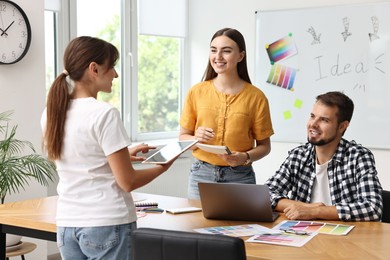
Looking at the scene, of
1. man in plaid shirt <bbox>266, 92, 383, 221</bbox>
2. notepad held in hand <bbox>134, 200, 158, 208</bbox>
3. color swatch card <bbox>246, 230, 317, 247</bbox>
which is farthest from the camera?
notepad held in hand <bbox>134, 200, 158, 208</bbox>

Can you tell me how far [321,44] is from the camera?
5180mm

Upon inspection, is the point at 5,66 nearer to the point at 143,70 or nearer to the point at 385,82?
the point at 143,70

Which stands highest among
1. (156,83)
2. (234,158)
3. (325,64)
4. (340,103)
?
(325,64)

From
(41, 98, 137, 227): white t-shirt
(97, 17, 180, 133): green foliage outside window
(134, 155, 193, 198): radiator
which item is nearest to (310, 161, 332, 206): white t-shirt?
(41, 98, 137, 227): white t-shirt

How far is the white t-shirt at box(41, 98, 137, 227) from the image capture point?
2.07 m

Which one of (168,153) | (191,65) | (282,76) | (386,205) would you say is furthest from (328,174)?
(191,65)

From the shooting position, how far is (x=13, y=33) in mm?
3791

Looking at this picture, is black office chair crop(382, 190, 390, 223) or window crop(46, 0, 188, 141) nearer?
black office chair crop(382, 190, 390, 223)

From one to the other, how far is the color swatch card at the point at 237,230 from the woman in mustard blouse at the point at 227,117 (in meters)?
0.63

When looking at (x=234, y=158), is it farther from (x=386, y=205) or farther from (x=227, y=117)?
(x=386, y=205)

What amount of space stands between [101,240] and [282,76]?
3568 millimetres

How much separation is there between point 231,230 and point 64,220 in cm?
67

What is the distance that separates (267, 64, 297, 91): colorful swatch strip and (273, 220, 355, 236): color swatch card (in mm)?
2868

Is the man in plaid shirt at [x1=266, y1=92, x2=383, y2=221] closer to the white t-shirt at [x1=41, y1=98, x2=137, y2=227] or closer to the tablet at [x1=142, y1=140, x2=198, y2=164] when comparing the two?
the tablet at [x1=142, y1=140, x2=198, y2=164]
